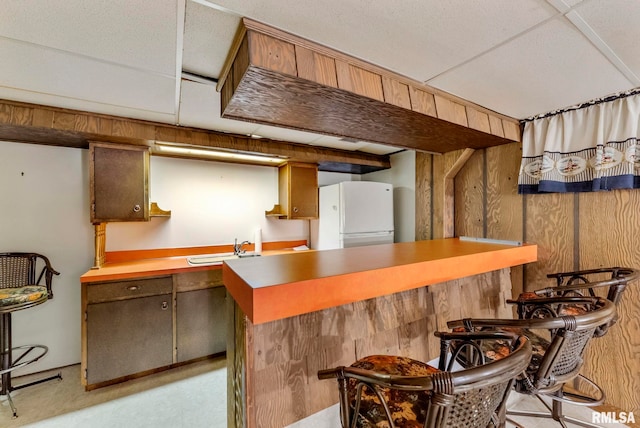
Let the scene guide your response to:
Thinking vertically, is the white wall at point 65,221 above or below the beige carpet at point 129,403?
above

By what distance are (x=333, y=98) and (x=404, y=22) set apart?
0.46 m

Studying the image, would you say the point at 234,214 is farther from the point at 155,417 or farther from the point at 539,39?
the point at 539,39

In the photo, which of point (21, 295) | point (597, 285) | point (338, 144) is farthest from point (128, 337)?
point (597, 285)

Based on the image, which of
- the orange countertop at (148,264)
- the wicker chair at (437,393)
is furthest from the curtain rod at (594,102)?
the orange countertop at (148,264)

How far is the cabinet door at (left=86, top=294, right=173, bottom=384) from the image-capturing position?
81.5 inches

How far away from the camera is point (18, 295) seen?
187cm

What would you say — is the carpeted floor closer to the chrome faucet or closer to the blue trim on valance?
the chrome faucet

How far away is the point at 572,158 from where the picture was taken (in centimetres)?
195

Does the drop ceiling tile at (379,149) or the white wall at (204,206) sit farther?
the drop ceiling tile at (379,149)

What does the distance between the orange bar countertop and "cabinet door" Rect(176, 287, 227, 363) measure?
1369 mm

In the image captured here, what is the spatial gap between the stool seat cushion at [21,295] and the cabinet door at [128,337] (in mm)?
325

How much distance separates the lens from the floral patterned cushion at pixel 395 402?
904 mm

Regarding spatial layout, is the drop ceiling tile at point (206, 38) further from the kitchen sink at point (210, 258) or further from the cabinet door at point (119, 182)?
the kitchen sink at point (210, 258)

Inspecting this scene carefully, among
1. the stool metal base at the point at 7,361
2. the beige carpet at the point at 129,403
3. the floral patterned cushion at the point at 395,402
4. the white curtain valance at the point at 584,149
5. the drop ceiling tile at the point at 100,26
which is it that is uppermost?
the drop ceiling tile at the point at 100,26
